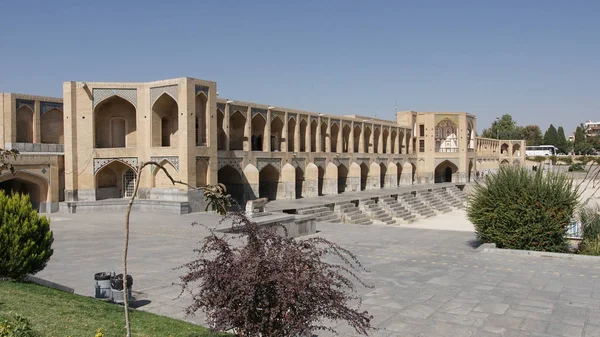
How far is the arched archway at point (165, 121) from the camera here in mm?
22766

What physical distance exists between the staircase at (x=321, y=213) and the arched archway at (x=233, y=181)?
4031 millimetres

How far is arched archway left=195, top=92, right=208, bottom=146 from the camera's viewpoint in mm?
22391

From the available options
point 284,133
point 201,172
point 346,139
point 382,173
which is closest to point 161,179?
point 201,172

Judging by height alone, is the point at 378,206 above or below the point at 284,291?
below

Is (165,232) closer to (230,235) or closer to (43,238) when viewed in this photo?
(230,235)

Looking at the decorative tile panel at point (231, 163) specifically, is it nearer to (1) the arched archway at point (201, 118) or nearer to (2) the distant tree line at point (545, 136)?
(1) the arched archway at point (201, 118)

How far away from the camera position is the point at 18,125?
24.0 m

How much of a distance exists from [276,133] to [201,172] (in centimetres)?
874

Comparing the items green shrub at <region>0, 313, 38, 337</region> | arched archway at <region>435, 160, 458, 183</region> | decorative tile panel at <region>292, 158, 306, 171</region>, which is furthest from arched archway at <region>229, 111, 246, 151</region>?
arched archway at <region>435, 160, 458, 183</region>

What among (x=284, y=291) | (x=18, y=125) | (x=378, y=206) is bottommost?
(x=378, y=206)

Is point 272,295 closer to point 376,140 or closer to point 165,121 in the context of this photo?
point 165,121

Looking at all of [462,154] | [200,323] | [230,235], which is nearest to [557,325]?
[200,323]

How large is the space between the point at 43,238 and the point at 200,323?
299cm

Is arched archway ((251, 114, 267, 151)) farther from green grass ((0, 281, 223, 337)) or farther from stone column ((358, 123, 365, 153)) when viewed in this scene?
green grass ((0, 281, 223, 337))
